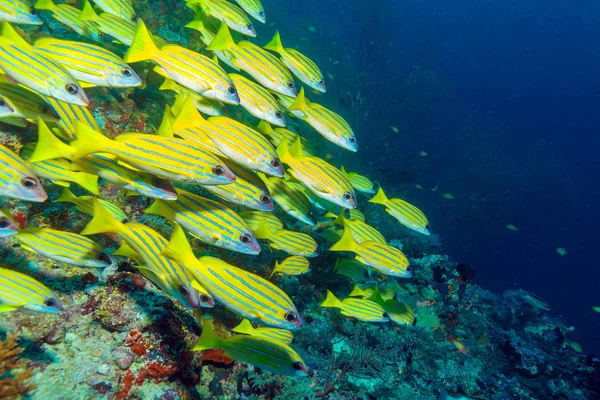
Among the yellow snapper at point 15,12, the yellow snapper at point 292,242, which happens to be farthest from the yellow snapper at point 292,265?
the yellow snapper at point 15,12

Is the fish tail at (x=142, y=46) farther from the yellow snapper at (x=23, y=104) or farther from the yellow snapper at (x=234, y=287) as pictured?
the yellow snapper at (x=234, y=287)

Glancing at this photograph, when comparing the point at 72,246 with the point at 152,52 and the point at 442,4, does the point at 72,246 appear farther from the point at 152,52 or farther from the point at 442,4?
the point at 442,4

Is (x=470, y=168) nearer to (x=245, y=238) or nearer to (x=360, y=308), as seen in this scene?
(x=360, y=308)

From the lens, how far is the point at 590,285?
32.7 metres

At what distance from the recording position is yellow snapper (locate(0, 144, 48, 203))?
2.16 meters

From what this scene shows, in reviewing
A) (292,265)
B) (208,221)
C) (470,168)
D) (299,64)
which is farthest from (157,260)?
(470,168)

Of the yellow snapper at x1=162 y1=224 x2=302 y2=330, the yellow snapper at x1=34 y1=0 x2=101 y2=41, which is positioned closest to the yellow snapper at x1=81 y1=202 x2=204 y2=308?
the yellow snapper at x1=162 y1=224 x2=302 y2=330

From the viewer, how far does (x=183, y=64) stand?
307cm

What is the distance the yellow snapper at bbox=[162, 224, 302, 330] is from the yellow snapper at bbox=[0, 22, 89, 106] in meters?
1.35

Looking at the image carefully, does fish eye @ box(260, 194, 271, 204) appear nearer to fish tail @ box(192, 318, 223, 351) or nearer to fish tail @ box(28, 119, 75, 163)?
fish tail @ box(192, 318, 223, 351)

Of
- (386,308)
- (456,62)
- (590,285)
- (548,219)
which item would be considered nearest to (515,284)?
(548,219)

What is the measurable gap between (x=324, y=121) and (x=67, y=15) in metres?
3.72

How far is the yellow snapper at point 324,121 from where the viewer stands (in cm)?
428

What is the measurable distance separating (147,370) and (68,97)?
2.63 metres
